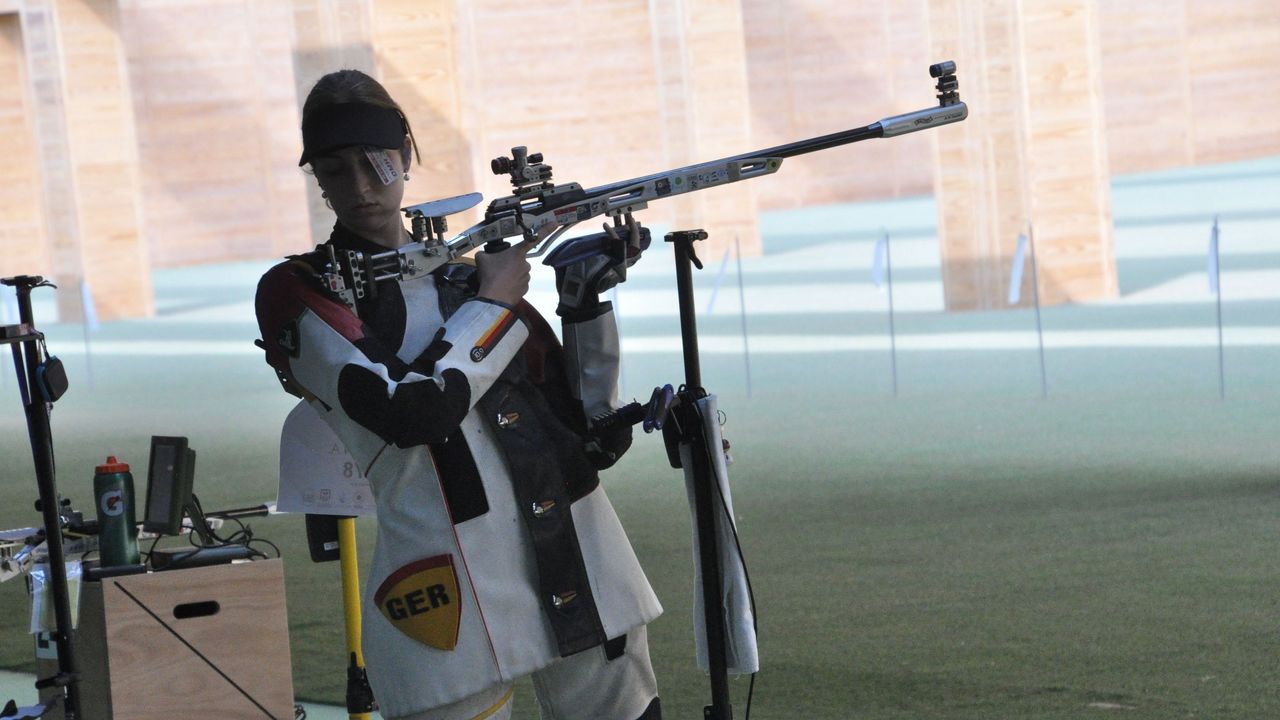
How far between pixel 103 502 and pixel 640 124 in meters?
24.1

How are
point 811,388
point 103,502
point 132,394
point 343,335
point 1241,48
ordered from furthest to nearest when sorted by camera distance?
point 1241,48 → point 132,394 → point 811,388 → point 103,502 → point 343,335

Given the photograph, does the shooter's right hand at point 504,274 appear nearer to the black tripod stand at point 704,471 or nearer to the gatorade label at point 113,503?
the black tripod stand at point 704,471

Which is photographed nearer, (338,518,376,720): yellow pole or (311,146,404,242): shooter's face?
(311,146,404,242): shooter's face

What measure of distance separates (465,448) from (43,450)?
1.51 metres

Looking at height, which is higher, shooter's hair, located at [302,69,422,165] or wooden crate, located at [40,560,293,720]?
shooter's hair, located at [302,69,422,165]

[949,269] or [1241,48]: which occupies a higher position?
[1241,48]

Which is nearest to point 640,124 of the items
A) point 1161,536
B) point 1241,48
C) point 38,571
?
point 1241,48

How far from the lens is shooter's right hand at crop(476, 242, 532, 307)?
2539 millimetres

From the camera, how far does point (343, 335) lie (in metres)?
2.48

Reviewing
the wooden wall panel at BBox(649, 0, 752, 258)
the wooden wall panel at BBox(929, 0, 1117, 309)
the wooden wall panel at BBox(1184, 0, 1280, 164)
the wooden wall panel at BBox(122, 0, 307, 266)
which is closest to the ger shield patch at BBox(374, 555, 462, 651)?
the wooden wall panel at BBox(929, 0, 1117, 309)

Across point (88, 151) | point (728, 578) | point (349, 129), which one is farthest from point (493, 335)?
point (88, 151)

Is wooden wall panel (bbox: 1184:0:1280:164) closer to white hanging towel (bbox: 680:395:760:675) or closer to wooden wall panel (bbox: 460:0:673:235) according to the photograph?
wooden wall panel (bbox: 460:0:673:235)

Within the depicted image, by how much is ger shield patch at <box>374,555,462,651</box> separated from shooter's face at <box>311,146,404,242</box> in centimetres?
54

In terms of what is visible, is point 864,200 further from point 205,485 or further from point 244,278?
point 205,485
